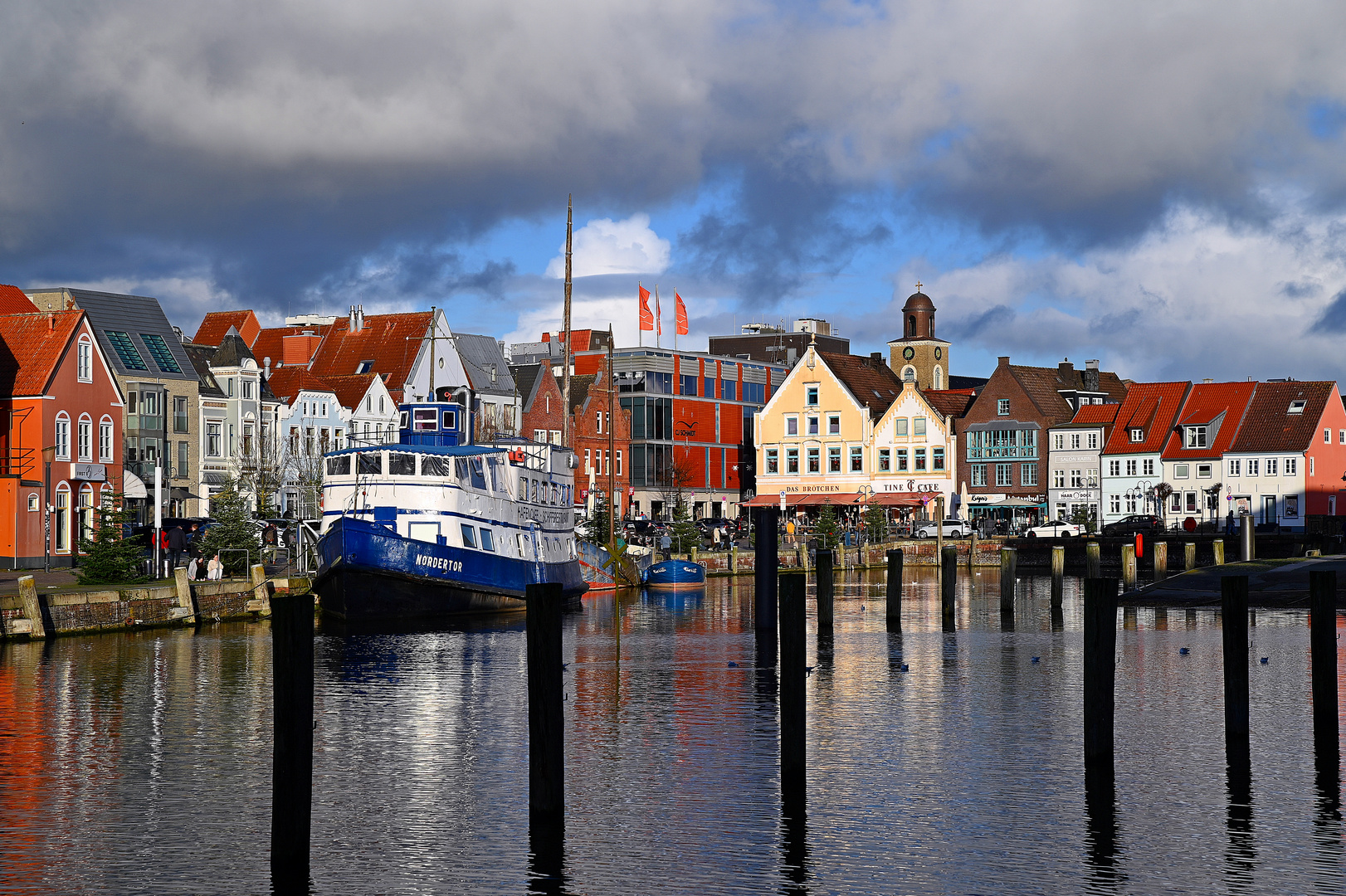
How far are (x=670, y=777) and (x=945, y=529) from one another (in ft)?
308

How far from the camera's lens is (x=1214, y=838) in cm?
2075

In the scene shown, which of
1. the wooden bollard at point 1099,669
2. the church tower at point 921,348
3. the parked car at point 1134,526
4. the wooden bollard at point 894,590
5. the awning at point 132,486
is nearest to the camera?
the wooden bollard at point 1099,669

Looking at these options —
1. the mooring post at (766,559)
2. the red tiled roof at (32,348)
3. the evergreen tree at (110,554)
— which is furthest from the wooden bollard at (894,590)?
the red tiled roof at (32,348)

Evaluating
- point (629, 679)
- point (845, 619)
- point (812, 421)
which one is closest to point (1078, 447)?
point (812, 421)

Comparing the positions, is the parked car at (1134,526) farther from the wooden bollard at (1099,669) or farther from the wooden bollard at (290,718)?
the wooden bollard at (290,718)

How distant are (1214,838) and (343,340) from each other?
10573cm

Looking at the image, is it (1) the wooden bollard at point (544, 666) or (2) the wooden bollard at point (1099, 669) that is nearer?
(1) the wooden bollard at point (544, 666)

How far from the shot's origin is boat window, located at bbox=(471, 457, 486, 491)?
55.4 meters

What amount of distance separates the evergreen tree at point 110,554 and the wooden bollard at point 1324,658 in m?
36.8

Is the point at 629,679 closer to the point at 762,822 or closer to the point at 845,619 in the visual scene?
the point at 762,822

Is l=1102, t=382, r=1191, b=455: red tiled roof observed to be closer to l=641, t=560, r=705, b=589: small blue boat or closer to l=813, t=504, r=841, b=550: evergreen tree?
l=813, t=504, r=841, b=550: evergreen tree

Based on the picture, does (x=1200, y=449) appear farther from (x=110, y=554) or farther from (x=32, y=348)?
(x=110, y=554)

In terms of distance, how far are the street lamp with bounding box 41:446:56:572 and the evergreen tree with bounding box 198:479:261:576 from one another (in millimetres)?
10680

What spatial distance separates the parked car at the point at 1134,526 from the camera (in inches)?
4130
